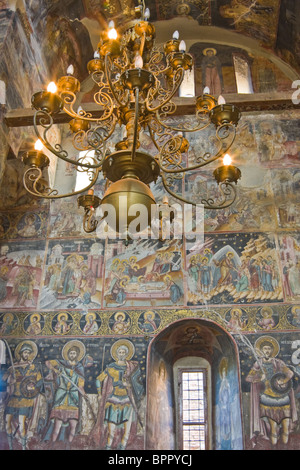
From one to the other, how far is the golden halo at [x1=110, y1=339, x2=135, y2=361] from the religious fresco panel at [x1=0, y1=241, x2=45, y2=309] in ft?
4.50

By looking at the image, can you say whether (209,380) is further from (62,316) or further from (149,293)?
(62,316)

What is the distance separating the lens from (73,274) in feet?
26.1

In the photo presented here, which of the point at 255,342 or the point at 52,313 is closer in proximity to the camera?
the point at 255,342

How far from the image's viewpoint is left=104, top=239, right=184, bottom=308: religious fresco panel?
762 cm

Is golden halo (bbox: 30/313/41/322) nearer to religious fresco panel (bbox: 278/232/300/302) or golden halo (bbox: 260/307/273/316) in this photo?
golden halo (bbox: 260/307/273/316)

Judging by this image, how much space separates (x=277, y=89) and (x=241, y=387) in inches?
227

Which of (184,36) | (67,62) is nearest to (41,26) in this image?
(67,62)

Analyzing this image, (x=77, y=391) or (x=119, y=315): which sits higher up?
(x=119, y=315)

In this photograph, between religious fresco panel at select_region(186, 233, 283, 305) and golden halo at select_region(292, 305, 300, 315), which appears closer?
golden halo at select_region(292, 305, 300, 315)

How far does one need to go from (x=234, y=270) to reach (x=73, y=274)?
7.98 feet

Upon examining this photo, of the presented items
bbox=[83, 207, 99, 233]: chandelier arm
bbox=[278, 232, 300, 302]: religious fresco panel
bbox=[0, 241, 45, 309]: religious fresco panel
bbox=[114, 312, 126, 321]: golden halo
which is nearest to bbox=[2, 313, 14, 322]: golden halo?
bbox=[0, 241, 45, 309]: religious fresco panel

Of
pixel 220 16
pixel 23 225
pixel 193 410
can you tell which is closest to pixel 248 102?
pixel 220 16
